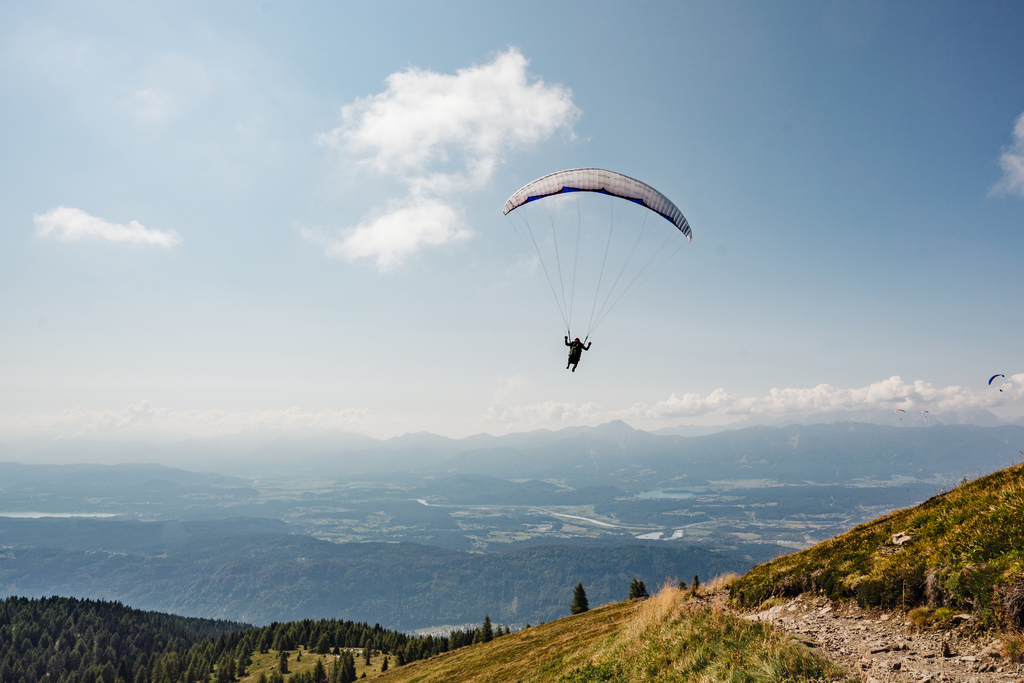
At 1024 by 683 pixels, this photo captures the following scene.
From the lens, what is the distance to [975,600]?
852 centimetres

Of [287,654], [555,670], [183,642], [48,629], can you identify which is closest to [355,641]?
[287,654]

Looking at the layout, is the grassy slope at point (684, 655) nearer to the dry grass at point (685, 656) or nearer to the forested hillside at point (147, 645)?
the dry grass at point (685, 656)

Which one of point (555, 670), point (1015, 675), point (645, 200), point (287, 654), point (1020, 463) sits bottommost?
point (287, 654)

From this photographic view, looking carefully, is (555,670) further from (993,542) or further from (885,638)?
(993,542)

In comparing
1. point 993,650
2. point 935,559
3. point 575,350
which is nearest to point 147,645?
point 575,350

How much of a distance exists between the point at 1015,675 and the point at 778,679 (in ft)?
A: 10.8

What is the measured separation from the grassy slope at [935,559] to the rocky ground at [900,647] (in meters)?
0.57

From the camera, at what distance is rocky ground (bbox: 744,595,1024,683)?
23.2ft

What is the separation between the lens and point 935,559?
10062mm

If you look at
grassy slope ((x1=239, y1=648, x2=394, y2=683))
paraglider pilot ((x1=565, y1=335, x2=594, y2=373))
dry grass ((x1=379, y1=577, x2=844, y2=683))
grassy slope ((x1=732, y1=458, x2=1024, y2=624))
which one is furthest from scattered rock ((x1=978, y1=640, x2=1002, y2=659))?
grassy slope ((x1=239, y1=648, x2=394, y2=683))

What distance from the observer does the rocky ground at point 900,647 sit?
709cm

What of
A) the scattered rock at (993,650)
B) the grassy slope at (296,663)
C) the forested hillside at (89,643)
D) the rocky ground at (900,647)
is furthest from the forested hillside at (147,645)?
the scattered rock at (993,650)

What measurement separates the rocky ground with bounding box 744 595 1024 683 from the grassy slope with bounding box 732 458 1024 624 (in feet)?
1.86

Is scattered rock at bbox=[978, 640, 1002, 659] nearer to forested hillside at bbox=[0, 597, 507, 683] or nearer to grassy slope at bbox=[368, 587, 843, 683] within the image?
grassy slope at bbox=[368, 587, 843, 683]
